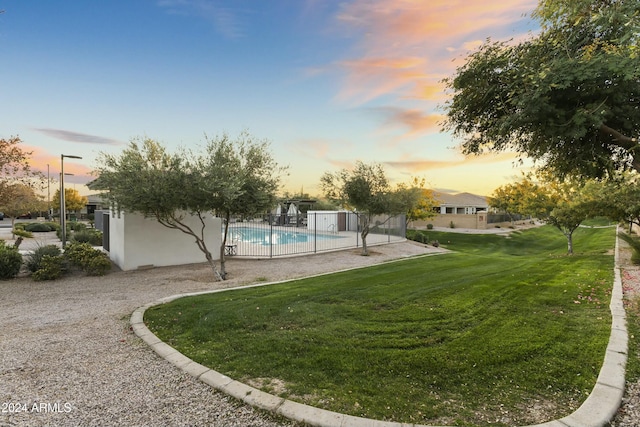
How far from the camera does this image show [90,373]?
11.3 feet

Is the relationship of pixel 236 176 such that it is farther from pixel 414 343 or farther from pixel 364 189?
pixel 364 189

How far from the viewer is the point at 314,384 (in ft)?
9.80

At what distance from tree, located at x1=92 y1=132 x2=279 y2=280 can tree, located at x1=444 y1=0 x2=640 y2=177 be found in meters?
5.84

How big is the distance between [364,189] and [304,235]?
9.46 meters

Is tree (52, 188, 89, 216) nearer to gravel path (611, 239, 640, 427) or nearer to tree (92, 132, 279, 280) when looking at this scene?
tree (92, 132, 279, 280)

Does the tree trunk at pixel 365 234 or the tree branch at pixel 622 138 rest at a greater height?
the tree branch at pixel 622 138

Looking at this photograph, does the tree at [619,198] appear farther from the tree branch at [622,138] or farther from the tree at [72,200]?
the tree at [72,200]

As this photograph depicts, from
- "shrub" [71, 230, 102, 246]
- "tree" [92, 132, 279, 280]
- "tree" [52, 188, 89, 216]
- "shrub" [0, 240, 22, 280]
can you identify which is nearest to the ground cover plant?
"tree" [92, 132, 279, 280]

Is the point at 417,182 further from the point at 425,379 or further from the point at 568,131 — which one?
the point at 425,379

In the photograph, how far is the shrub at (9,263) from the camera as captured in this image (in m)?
8.69

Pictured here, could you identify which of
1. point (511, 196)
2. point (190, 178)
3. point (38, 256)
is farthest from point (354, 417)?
point (511, 196)

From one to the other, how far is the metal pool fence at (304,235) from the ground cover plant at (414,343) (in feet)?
18.4

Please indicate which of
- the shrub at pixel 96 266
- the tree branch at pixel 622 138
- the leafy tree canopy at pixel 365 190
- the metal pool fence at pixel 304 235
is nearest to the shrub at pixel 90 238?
the metal pool fence at pixel 304 235

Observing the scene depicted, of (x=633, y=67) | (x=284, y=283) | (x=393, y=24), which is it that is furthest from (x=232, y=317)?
(x=393, y=24)
